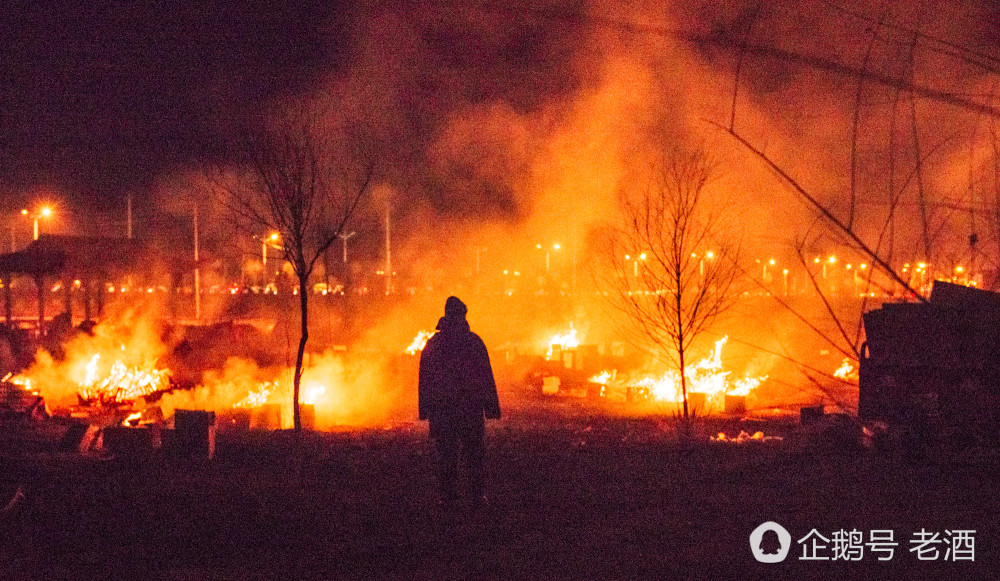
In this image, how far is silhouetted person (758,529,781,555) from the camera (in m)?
4.31

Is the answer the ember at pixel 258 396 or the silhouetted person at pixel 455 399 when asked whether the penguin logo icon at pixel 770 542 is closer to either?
the silhouetted person at pixel 455 399

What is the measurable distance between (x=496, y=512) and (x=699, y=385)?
898 cm

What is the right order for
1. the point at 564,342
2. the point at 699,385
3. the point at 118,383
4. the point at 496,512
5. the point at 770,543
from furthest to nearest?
the point at 564,342
the point at 699,385
the point at 118,383
the point at 496,512
the point at 770,543

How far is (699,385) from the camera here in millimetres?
13289

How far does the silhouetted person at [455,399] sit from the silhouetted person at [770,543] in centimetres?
188

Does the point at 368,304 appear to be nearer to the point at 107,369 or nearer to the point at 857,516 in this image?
the point at 107,369

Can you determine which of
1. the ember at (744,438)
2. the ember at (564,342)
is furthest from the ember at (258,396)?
the ember at (564,342)

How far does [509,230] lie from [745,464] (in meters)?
19.5

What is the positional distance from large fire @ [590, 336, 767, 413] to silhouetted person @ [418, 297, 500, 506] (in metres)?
7.75

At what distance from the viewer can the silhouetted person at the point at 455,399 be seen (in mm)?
5168

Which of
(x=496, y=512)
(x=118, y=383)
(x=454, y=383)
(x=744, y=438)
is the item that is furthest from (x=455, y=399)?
(x=118, y=383)

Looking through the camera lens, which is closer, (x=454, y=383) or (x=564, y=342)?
(x=454, y=383)

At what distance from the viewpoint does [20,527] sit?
4.79m

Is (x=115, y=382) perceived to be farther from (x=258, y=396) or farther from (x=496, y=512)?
(x=496, y=512)
